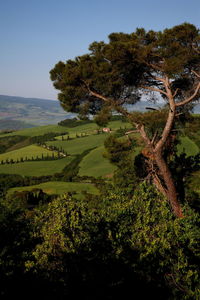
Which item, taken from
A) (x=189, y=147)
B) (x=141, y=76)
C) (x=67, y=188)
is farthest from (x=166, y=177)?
(x=189, y=147)

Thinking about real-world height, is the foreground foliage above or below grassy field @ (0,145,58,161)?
above

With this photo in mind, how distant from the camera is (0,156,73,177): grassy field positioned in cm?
8559

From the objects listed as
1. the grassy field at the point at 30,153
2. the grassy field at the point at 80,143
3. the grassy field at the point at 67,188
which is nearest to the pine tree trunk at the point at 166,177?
the grassy field at the point at 67,188

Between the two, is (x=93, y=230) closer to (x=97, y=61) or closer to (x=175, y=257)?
(x=175, y=257)

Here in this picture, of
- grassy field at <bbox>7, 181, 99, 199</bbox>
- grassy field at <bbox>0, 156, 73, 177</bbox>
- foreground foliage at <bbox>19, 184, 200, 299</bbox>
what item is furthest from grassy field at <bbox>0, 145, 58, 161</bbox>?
foreground foliage at <bbox>19, 184, 200, 299</bbox>

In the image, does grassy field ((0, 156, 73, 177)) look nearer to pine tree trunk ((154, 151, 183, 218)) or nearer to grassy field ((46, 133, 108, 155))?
grassy field ((46, 133, 108, 155))

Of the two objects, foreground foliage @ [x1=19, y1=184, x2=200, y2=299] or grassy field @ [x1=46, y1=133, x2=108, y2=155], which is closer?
foreground foliage @ [x1=19, y1=184, x2=200, y2=299]

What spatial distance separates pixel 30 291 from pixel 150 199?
19.2 feet

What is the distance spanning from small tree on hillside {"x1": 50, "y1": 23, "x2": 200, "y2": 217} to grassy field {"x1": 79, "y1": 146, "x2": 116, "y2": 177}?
58.0 meters

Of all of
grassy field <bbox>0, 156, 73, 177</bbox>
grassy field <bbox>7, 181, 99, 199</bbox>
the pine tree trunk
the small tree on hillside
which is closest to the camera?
the small tree on hillside

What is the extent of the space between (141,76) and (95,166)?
6747 centimetres

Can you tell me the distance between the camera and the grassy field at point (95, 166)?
7812cm

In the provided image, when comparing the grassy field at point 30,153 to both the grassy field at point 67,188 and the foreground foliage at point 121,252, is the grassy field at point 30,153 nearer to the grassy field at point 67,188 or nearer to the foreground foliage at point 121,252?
the grassy field at point 67,188

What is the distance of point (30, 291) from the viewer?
31.3 feet
